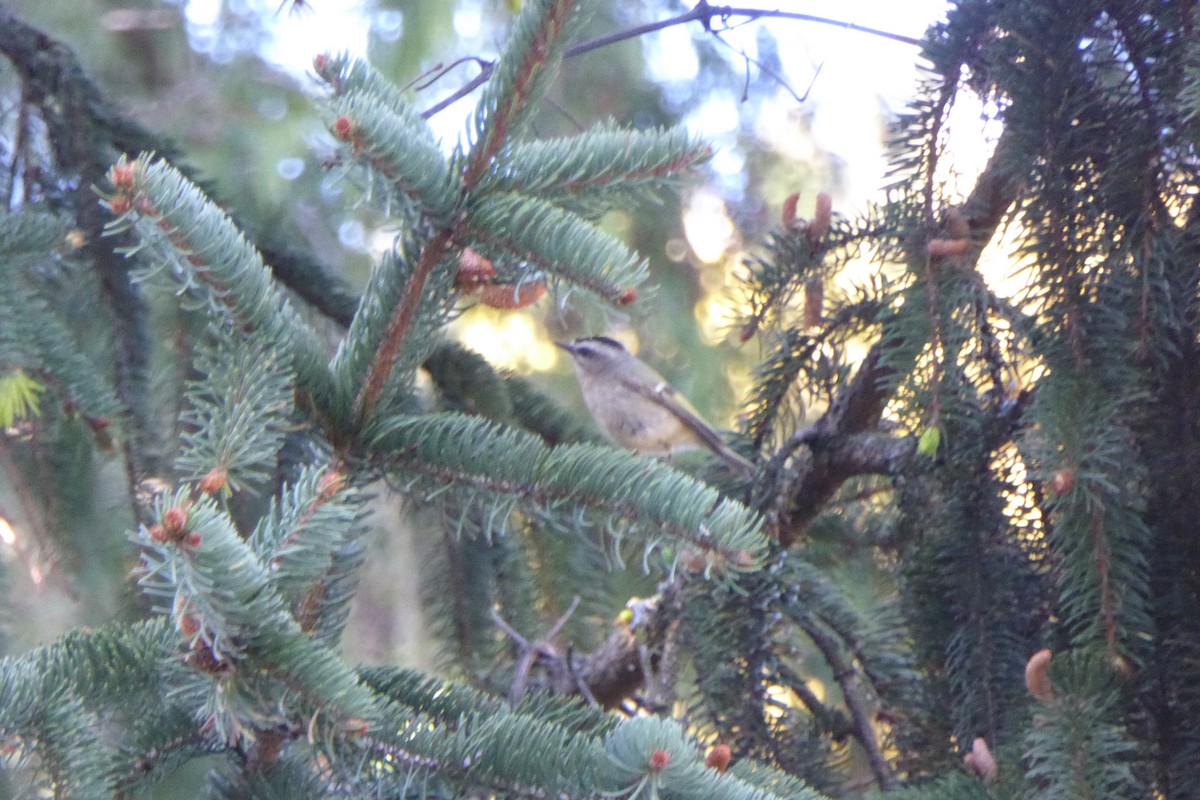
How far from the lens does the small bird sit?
4168 mm

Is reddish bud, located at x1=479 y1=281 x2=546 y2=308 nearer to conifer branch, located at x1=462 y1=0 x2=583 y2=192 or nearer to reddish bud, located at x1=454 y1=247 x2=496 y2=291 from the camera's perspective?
reddish bud, located at x1=454 y1=247 x2=496 y2=291

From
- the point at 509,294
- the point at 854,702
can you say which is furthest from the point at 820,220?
the point at 854,702

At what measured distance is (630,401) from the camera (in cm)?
424

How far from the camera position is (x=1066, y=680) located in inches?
55.4

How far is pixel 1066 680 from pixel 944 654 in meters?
0.37

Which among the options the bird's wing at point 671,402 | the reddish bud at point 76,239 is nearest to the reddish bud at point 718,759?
the reddish bud at point 76,239

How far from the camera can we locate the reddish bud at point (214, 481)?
0.99 meters

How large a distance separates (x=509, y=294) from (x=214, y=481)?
53 cm

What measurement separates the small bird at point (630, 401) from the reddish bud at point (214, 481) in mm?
3108

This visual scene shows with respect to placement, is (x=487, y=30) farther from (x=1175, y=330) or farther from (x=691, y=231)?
(x=1175, y=330)

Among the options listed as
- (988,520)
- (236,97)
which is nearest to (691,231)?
(236,97)

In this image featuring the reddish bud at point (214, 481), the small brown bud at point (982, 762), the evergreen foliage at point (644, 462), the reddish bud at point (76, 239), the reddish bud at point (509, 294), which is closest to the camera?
the reddish bud at point (214, 481)

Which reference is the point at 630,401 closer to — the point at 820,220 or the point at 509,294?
the point at 820,220

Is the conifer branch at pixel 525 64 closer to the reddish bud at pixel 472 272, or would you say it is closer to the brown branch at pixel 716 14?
the reddish bud at pixel 472 272
